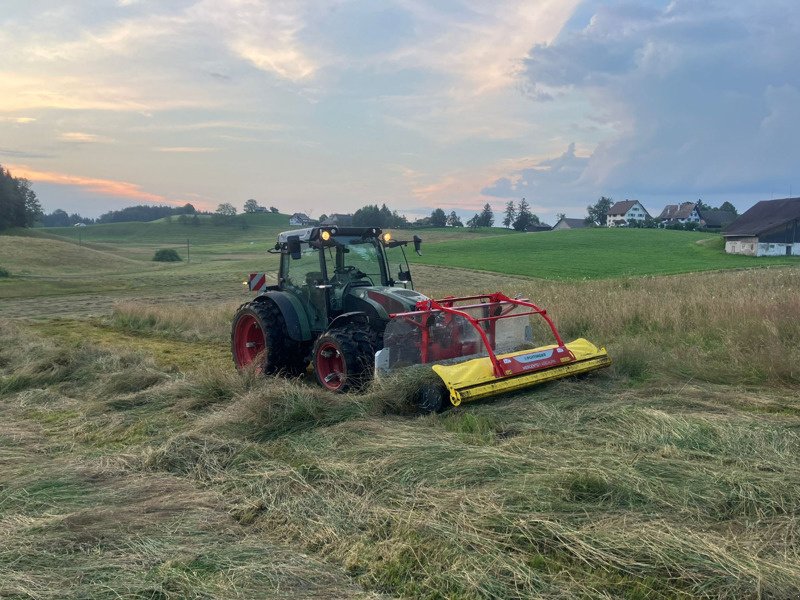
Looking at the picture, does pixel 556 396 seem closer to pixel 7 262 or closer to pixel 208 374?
pixel 208 374

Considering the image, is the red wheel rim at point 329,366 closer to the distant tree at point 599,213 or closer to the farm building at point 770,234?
the farm building at point 770,234

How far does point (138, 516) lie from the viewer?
3885 mm

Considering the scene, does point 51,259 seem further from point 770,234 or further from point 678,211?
point 678,211

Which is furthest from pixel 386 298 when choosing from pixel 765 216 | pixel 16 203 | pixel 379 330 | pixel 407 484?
pixel 16 203

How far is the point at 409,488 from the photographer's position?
416cm

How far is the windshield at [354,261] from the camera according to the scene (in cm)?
823

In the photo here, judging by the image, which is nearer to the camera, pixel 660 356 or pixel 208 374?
pixel 208 374

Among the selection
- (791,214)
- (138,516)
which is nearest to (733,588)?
(138,516)

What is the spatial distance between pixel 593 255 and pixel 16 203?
177ft

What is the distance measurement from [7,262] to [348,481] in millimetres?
44103

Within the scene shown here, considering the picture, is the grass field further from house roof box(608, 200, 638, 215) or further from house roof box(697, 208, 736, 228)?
house roof box(608, 200, 638, 215)

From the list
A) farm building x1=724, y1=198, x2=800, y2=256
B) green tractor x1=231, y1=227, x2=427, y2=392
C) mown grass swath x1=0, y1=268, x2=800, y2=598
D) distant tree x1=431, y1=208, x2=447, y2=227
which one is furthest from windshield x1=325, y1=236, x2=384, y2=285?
distant tree x1=431, y1=208, x2=447, y2=227

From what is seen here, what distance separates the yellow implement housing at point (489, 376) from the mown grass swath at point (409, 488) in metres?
0.15

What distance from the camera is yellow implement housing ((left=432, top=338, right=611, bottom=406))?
6.00 metres
